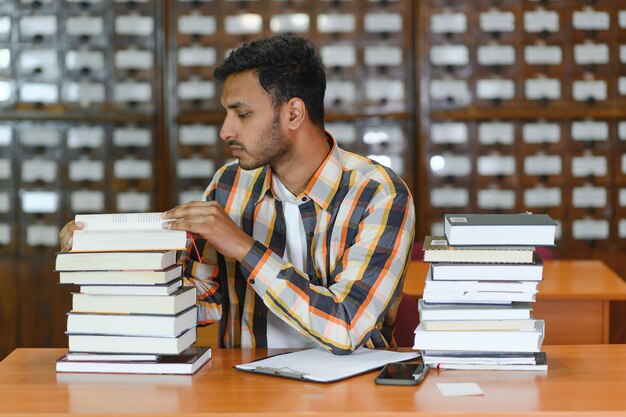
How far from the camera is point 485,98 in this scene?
4855mm

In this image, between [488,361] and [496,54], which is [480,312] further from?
[496,54]

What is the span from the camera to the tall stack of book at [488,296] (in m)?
1.91

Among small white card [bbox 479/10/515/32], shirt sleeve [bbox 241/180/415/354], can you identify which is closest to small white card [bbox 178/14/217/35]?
small white card [bbox 479/10/515/32]

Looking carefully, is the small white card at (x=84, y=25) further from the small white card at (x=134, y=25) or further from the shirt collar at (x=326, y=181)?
the shirt collar at (x=326, y=181)

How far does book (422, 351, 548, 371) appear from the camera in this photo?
1915mm

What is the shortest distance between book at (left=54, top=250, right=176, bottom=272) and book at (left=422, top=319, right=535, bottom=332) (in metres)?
0.56

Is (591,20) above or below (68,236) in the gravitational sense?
above

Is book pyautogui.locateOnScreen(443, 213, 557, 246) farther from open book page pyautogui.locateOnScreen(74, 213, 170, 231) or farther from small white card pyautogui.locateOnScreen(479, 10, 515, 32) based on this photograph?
small white card pyautogui.locateOnScreen(479, 10, 515, 32)

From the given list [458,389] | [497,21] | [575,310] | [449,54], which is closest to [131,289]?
[458,389]

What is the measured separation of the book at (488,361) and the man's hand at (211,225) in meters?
0.45

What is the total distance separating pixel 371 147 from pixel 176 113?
1011 millimetres

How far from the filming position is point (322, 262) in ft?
7.53

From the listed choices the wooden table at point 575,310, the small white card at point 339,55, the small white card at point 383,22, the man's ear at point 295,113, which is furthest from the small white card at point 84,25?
the man's ear at point 295,113

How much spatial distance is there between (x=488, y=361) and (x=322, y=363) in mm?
337
